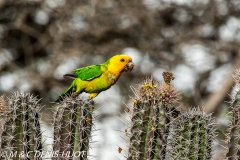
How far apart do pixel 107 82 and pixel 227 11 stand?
779cm

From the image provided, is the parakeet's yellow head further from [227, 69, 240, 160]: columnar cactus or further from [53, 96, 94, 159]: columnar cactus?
[227, 69, 240, 160]: columnar cactus

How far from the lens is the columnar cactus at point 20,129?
4.51m

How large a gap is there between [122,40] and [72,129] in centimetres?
944

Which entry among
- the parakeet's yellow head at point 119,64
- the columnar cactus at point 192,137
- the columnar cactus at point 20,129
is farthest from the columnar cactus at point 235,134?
the parakeet's yellow head at point 119,64

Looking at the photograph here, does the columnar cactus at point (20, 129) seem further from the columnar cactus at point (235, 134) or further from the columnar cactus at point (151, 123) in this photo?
the columnar cactus at point (235, 134)

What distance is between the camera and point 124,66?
20.5ft

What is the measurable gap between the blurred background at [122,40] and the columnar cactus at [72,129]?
813cm

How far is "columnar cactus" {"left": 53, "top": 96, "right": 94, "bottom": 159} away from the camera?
179 inches

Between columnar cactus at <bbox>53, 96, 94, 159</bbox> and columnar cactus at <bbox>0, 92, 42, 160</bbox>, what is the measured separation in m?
0.16

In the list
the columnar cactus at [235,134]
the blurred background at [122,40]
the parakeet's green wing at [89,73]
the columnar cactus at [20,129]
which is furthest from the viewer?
the blurred background at [122,40]

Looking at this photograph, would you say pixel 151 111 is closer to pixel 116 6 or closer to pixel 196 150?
pixel 196 150

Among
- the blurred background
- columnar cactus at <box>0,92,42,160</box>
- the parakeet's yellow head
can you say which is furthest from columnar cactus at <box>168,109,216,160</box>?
the blurred background

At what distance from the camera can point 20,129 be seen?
15.0 feet

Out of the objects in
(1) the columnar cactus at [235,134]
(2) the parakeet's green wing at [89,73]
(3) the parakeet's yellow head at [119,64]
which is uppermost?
(3) the parakeet's yellow head at [119,64]
